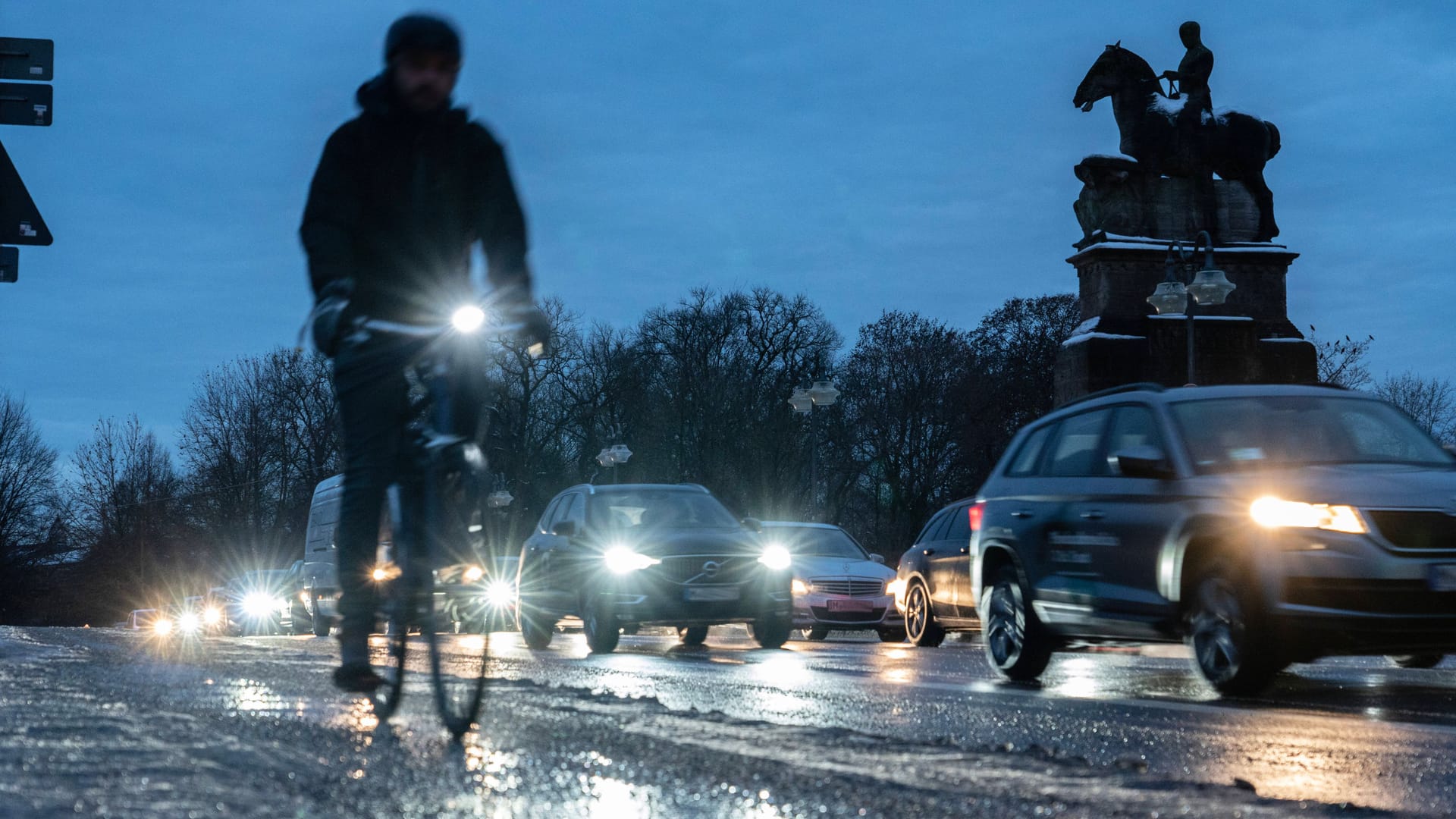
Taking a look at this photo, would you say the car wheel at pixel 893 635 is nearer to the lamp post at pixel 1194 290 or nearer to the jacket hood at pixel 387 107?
the lamp post at pixel 1194 290

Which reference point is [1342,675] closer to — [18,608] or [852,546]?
[852,546]

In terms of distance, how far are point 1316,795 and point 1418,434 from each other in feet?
18.3

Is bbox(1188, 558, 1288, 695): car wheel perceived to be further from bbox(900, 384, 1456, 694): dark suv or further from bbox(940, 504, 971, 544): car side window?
bbox(940, 504, 971, 544): car side window

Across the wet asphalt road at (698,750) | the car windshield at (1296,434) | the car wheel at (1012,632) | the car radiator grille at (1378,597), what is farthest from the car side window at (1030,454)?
the car radiator grille at (1378,597)

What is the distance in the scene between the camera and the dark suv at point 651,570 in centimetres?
1606

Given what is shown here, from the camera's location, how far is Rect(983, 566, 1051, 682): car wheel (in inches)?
376

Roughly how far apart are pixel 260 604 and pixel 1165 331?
24.7 m

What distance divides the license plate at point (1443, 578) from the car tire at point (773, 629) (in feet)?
30.5

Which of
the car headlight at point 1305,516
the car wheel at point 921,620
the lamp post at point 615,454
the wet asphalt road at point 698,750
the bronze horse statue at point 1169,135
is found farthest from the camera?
the lamp post at point 615,454

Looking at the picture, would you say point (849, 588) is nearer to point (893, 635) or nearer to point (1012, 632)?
point (893, 635)

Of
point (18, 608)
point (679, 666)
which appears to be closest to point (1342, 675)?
point (679, 666)

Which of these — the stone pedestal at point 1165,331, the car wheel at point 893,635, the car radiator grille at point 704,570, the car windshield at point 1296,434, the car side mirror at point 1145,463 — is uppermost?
the stone pedestal at point 1165,331

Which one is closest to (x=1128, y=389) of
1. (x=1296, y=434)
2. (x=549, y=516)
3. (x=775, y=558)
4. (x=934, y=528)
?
(x=1296, y=434)

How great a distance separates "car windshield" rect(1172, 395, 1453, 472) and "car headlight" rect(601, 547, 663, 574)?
788 cm
